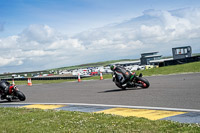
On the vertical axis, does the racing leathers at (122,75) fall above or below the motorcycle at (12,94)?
above

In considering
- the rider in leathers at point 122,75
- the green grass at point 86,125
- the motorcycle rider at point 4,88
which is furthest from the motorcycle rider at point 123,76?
the green grass at point 86,125

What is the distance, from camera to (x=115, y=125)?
6.36 m

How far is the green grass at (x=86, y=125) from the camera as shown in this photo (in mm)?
5797

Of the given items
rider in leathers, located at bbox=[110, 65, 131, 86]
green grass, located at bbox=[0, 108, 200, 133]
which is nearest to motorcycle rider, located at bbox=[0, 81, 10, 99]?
rider in leathers, located at bbox=[110, 65, 131, 86]

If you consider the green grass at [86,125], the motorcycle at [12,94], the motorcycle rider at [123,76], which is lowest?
the green grass at [86,125]

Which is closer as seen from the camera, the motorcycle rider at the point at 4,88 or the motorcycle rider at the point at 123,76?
the motorcycle rider at the point at 4,88

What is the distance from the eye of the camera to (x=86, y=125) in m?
6.62

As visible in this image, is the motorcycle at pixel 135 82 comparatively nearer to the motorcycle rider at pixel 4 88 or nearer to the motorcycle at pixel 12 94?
the motorcycle at pixel 12 94

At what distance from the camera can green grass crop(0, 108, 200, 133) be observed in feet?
19.0

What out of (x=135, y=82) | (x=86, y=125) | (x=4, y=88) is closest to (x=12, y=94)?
(x=4, y=88)

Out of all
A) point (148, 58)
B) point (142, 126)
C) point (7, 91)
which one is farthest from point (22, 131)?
point (148, 58)

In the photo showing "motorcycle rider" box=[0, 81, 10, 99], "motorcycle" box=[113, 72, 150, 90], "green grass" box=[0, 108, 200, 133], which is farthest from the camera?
"motorcycle" box=[113, 72, 150, 90]

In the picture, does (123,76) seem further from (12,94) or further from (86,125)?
(86,125)

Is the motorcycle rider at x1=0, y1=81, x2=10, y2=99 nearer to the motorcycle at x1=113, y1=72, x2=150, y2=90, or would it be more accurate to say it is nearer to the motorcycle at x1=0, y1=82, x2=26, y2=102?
the motorcycle at x1=0, y1=82, x2=26, y2=102
